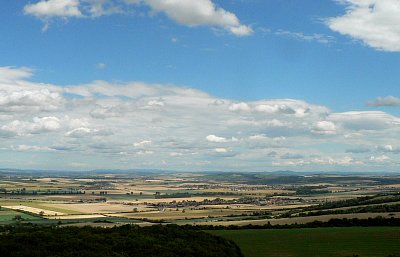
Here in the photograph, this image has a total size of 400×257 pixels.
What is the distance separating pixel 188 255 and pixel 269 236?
25997 mm

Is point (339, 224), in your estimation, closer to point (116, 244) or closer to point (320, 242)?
point (320, 242)

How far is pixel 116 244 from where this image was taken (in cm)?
4778

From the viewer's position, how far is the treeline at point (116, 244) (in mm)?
43031

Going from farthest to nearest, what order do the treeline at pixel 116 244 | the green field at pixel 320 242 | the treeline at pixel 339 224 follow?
the treeline at pixel 339 224, the green field at pixel 320 242, the treeline at pixel 116 244

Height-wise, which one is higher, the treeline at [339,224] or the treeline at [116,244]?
the treeline at [116,244]

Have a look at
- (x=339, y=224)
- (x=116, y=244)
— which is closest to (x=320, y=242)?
(x=339, y=224)

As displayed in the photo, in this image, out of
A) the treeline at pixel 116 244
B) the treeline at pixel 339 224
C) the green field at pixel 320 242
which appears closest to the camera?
the treeline at pixel 116 244

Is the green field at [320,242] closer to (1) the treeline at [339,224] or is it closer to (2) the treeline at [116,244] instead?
(2) the treeline at [116,244]

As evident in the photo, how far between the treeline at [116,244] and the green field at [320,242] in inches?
207

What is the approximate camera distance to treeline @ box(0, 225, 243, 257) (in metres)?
43.0

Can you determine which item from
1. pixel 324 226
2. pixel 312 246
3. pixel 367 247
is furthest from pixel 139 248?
pixel 324 226

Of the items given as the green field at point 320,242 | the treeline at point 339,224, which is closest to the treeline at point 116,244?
the green field at point 320,242

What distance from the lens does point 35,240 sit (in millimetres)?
45938

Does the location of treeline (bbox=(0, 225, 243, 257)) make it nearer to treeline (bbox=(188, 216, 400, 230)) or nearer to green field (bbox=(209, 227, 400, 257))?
green field (bbox=(209, 227, 400, 257))
